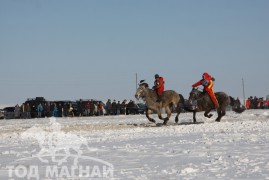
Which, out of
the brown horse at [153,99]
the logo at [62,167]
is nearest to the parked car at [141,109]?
the brown horse at [153,99]

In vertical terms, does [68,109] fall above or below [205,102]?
above

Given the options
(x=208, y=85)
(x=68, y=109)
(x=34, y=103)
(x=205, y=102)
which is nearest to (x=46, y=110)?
(x=68, y=109)

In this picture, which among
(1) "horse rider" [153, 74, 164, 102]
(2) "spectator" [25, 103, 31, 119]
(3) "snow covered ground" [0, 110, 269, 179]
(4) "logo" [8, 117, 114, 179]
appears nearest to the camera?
(3) "snow covered ground" [0, 110, 269, 179]

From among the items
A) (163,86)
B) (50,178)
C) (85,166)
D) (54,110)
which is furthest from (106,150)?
(54,110)

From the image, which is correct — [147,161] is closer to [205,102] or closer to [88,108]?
[205,102]

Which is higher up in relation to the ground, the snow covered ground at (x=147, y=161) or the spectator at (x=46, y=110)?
the spectator at (x=46, y=110)

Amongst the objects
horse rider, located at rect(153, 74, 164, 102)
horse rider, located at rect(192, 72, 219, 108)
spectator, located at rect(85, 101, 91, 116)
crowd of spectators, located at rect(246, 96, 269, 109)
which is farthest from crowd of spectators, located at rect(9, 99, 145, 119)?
horse rider, located at rect(192, 72, 219, 108)

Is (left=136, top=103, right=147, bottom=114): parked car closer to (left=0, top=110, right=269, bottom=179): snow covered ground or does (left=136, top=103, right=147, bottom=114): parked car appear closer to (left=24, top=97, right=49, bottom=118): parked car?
(left=24, top=97, right=49, bottom=118): parked car

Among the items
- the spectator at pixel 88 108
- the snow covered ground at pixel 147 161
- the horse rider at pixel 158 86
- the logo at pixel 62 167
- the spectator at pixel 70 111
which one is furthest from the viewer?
the spectator at pixel 88 108

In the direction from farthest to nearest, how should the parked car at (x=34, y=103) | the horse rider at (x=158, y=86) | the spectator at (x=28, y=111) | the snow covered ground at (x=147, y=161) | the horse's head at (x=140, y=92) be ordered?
the parked car at (x=34, y=103) < the spectator at (x=28, y=111) < the horse rider at (x=158, y=86) < the horse's head at (x=140, y=92) < the snow covered ground at (x=147, y=161)

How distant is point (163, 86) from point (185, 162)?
52.4ft

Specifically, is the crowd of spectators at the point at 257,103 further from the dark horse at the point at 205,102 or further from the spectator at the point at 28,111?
the dark horse at the point at 205,102

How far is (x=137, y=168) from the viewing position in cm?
855

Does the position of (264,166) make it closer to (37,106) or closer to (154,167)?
(154,167)
